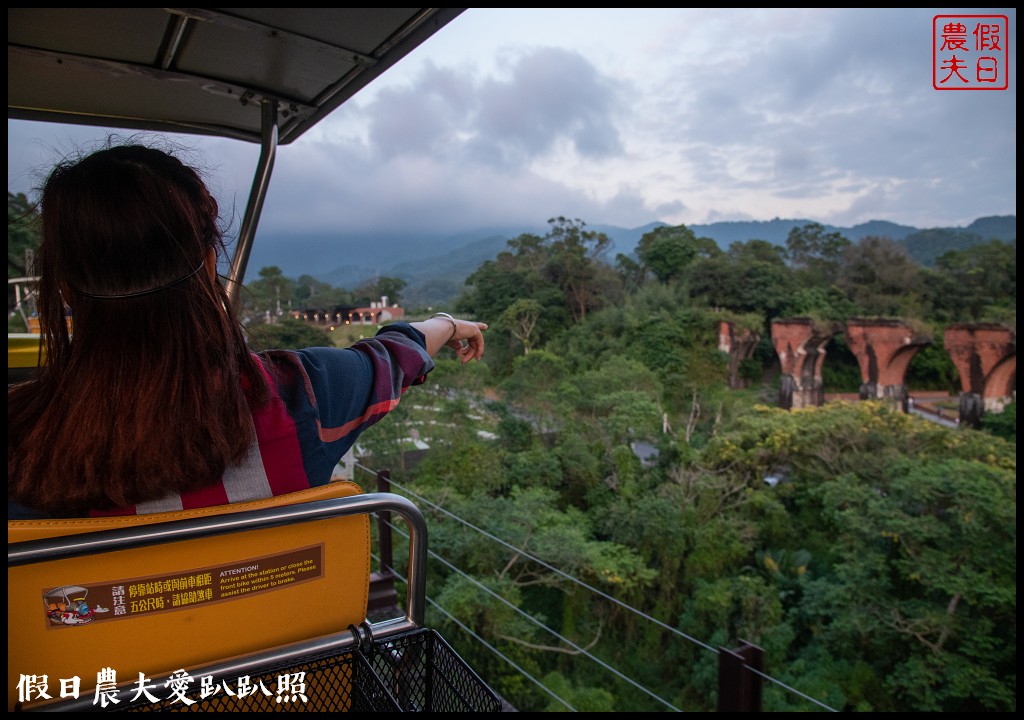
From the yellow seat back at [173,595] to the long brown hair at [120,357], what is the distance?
5 cm

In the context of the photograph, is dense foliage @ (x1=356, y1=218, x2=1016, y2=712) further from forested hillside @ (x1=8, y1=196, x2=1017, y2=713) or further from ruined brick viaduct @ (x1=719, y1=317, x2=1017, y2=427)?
ruined brick viaduct @ (x1=719, y1=317, x2=1017, y2=427)

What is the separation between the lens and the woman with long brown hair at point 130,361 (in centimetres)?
59

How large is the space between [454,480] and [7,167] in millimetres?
8607

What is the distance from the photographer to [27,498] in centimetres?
61

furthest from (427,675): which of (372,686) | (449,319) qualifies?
(449,319)

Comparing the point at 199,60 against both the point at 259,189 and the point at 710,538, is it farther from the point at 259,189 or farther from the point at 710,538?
the point at 710,538

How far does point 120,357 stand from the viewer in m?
0.60

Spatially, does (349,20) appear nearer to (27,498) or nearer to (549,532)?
(27,498)

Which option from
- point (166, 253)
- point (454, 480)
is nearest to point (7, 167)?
point (166, 253)

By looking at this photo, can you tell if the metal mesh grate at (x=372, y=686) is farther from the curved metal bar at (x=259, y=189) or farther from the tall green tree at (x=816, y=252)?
the tall green tree at (x=816, y=252)

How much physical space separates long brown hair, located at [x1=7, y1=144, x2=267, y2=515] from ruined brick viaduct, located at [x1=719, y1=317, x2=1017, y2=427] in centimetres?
1042

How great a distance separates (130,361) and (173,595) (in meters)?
0.22

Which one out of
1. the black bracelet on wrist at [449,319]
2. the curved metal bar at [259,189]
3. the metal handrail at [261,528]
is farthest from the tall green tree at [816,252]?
the metal handrail at [261,528]

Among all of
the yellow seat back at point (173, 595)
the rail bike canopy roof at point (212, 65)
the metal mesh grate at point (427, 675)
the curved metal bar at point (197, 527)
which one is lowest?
the metal mesh grate at point (427, 675)
